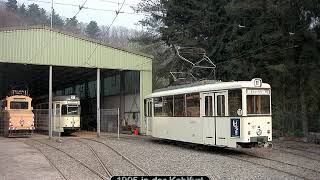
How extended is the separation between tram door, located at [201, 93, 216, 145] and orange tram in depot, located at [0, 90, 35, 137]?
15607mm

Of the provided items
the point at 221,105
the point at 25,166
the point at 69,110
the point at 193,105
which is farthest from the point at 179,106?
the point at 69,110

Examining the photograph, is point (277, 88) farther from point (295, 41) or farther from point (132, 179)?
point (132, 179)

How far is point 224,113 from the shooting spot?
17.0m

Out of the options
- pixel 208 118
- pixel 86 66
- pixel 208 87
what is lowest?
pixel 208 118

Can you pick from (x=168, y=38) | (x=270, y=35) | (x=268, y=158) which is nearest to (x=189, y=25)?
(x=168, y=38)

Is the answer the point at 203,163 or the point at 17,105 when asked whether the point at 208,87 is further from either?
the point at 17,105

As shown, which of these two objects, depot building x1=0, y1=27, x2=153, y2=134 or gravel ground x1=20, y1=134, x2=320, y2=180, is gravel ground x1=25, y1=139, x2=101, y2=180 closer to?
gravel ground x1=20, y1=134, x2=320, y2=180

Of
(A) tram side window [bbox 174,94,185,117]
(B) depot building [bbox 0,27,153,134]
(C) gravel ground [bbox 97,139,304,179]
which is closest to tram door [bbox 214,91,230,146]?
(C) gravel ground [bbox 97,139,304,179]

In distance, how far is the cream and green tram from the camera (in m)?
16.4

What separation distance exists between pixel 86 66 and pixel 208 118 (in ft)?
47.7

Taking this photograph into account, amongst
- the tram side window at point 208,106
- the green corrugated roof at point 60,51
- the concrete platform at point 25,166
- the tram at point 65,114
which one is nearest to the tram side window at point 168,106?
the tram side window at point 208,106

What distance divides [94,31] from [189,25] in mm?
9664

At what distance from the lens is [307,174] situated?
482 inches

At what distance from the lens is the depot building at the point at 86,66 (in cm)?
2794
